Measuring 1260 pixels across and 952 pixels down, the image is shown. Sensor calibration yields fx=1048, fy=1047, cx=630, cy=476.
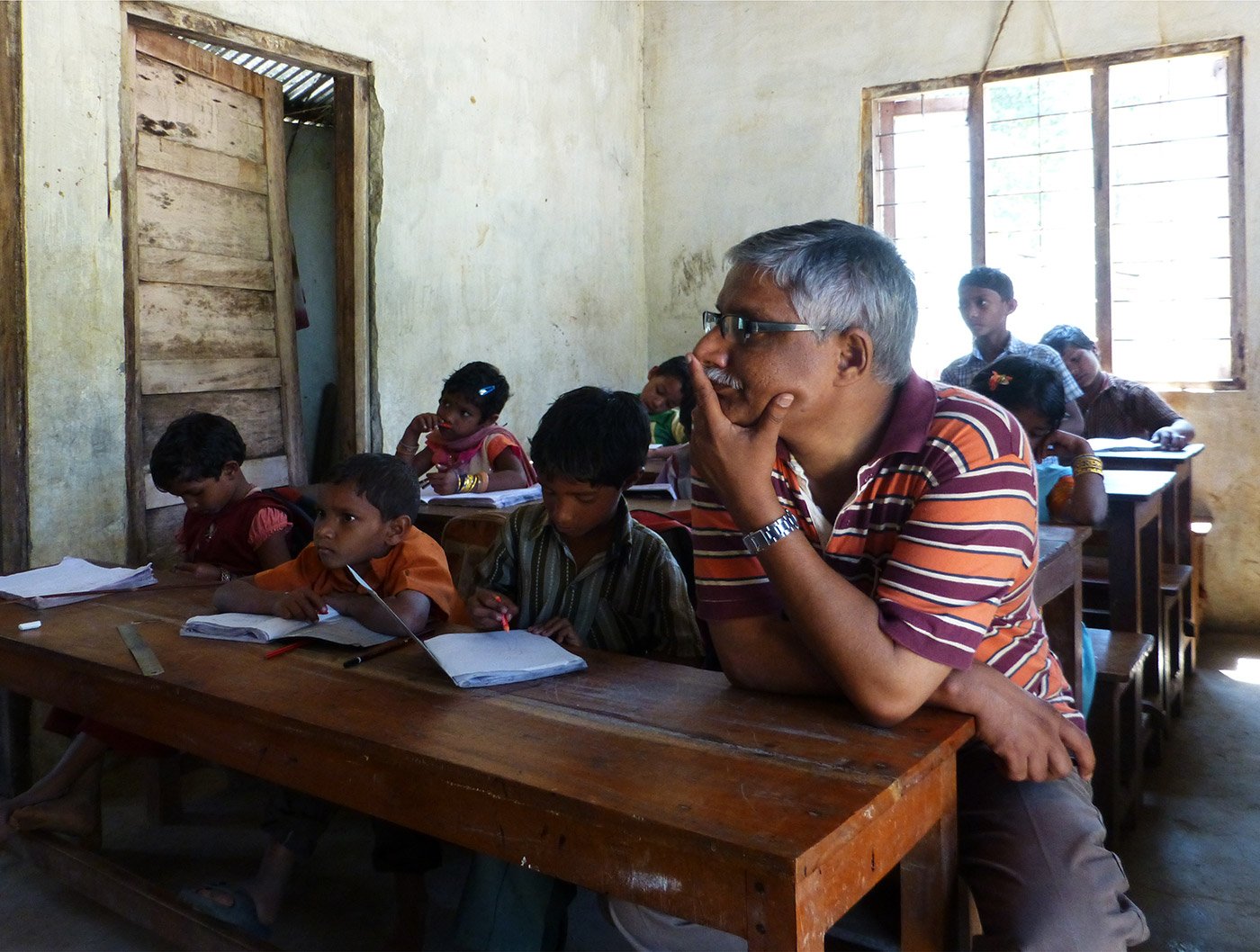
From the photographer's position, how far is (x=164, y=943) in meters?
2.18

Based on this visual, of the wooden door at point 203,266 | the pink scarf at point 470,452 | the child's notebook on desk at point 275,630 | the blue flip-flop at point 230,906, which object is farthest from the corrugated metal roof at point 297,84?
the blue flip-flop at point 230,906

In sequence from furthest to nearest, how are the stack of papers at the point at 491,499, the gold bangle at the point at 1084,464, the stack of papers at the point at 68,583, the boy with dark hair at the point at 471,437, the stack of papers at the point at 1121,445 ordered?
the stack of papers at the point at 1121,445 → the boy with dark hair at the point at 471,437 → the stack of papers at the point at 491,499 → the gold bangle at the point at 1084,464 → the stack of papers at the point at 68,583

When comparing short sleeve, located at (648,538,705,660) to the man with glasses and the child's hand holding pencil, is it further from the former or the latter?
the man with glasses

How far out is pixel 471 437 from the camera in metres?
4.07

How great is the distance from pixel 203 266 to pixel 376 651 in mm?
2705

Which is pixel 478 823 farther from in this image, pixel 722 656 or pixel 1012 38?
pixel 1012 38

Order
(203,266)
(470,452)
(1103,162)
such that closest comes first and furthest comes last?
(203,266) < (470,452) < (1103,162)

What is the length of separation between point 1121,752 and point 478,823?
2.22m

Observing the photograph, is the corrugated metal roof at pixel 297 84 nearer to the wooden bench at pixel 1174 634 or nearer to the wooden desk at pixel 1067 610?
the wooden desk at pixel 1067 610

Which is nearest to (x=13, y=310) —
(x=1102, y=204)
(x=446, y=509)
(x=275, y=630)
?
(x=446, y=509)

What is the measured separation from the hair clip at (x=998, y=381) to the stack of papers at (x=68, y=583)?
2.34m

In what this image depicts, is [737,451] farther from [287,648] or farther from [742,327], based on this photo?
[287,648]

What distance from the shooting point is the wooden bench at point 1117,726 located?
8.21 ft

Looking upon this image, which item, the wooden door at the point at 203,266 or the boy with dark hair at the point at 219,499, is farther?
the wooden door at the point at 203,266
